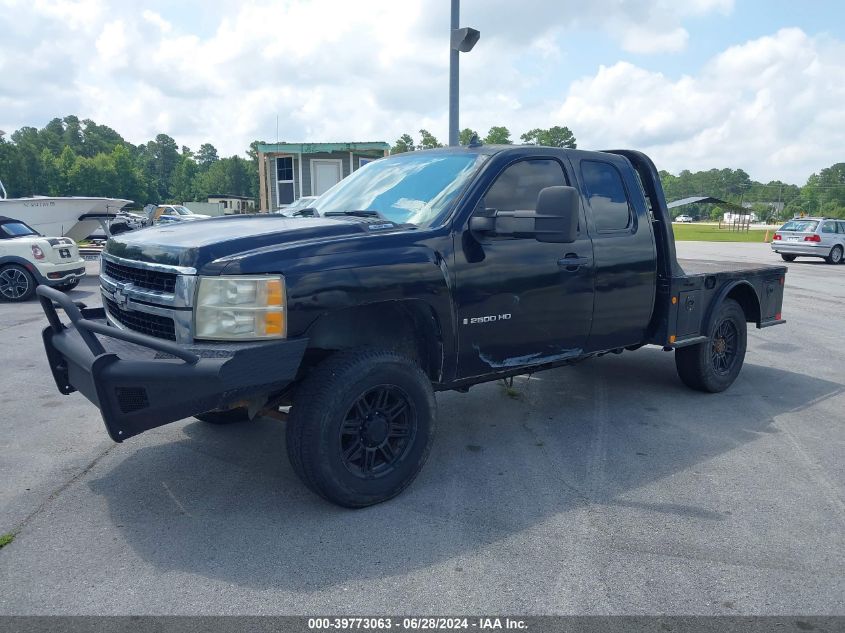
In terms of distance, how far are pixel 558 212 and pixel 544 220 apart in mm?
90

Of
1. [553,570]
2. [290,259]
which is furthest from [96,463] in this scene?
[553,570]

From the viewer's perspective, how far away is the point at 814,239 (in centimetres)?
2189

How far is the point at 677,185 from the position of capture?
6211 inches

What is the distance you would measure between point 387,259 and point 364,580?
62.5 inches

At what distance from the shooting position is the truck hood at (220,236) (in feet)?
10.4

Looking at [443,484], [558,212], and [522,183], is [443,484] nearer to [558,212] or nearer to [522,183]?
[558,212]

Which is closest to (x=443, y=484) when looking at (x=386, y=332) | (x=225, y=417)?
(x=386, y=332)

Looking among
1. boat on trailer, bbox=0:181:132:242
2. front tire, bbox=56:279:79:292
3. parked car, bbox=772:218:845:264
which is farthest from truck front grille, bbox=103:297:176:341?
parked car, bbox=772:218:845:264

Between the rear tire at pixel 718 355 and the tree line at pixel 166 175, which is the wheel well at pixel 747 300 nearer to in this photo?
the rear tire at pixel 718 355

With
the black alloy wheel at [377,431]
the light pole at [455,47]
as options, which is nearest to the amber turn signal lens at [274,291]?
the black alloy wheel at [377,431]

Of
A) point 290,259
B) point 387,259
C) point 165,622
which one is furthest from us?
point 387,259

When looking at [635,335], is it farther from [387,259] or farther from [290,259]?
[290,259]

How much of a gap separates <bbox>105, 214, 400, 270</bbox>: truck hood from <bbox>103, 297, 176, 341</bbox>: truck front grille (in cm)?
29

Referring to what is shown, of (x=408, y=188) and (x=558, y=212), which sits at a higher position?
(x=408, y=188)
